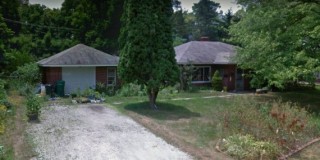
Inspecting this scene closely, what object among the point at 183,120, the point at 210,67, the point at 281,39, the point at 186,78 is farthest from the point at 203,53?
the point at 183,120

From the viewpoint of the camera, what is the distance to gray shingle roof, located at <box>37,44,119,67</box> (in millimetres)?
20408

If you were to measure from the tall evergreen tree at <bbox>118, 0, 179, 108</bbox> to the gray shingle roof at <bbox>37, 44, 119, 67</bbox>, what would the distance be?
677 cm

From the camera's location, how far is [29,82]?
2070 centimetres

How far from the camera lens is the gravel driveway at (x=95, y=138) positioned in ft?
27.2

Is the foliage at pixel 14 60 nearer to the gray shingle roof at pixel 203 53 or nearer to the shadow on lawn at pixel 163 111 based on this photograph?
the gray shingle roof at pixel 203 53

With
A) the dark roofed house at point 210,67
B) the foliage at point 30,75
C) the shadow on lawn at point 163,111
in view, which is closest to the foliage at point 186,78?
the dark roofed house at point 210,67

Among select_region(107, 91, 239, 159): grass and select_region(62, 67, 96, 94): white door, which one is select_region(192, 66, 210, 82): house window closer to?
select_region(107, 91, 239, 159): grass

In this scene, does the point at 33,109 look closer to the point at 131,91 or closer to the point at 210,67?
the point at 131,91

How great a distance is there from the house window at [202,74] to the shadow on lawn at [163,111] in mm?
8318

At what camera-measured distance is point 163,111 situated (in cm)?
1446

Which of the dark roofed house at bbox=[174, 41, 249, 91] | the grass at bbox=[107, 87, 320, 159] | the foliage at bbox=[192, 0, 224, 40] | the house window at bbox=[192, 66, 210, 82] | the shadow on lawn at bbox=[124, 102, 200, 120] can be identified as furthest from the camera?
the foliage at bbox=[192, 0, 224, 40]

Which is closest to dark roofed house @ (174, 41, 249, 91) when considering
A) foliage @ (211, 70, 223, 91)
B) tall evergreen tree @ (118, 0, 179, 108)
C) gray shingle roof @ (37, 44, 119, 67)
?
foliage @ (211, 70, 223, 91)

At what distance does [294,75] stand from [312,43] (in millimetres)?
2296

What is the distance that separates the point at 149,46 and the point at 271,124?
7462 millimetres
